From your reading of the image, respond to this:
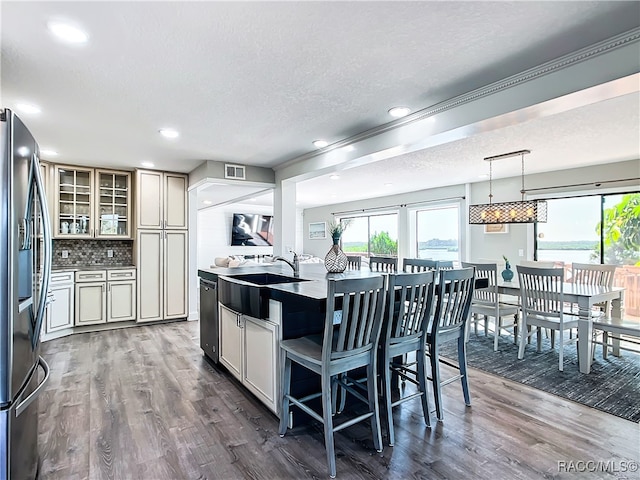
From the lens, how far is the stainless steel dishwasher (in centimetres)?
357

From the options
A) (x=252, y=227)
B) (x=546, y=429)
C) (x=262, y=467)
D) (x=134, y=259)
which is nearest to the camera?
(x=262, y=467)

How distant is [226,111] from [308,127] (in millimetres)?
829

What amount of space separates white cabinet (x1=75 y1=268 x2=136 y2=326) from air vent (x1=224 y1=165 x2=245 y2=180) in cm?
209

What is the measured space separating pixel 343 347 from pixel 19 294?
161cm

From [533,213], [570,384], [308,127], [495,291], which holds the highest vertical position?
[308,127]

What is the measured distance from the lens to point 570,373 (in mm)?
3455

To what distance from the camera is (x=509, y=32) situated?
191cm

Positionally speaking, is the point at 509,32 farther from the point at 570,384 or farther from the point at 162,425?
the point at 162,425

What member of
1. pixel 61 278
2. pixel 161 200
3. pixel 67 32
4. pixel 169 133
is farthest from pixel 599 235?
pixel 61 278

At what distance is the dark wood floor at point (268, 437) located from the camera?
78.3 inches

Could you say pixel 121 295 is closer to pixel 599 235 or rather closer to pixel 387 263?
pixel 387 263

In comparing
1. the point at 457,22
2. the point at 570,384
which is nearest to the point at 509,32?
the point at 457,22

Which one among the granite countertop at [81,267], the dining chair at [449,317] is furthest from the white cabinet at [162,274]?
the dining chair at [449,317]

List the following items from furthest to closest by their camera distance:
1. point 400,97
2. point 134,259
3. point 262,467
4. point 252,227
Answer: point 252,227, point 134,259, point 400,97, point 262,467
